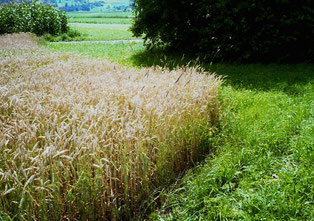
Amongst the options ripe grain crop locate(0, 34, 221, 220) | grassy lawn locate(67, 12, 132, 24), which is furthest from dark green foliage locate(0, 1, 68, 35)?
ripe grain crop locate(0, 34, 221, 220)

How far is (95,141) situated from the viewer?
217 centimetres

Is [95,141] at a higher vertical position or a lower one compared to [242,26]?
lower

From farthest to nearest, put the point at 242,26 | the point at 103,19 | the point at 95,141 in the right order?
the point at 103,19 → the point at 242,26 → the point at 95,141

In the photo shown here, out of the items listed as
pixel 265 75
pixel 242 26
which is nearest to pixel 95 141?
pixel 265 75

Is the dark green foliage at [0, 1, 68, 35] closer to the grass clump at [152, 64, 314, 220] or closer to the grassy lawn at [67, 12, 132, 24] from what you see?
the grassy lawn at [67, 12, 132, 24]

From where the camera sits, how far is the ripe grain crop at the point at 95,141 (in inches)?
78.9

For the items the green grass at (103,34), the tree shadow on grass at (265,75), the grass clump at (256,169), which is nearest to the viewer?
the grass clump at (256,169)

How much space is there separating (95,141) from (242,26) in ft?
23.1

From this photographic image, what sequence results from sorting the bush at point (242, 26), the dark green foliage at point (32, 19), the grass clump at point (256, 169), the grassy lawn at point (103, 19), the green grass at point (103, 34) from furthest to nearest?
the grassy lawn at point (103, 19) → the green grass at point (103, 34) → the dark green foliage at point (32, 19) → the bush at point (242, 26) → the grass clump at point (256, 169)

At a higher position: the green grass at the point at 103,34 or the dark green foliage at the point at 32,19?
the dark green foliage at the point at 32,19

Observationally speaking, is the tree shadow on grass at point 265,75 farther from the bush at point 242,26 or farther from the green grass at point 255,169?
the green grass at point 255,169

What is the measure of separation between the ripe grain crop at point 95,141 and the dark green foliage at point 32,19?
581 inches

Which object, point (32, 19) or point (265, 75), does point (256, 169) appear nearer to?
point (265, 75)

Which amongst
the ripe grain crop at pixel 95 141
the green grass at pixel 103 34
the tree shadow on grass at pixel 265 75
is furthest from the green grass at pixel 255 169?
the green grass at pixel 103 34
